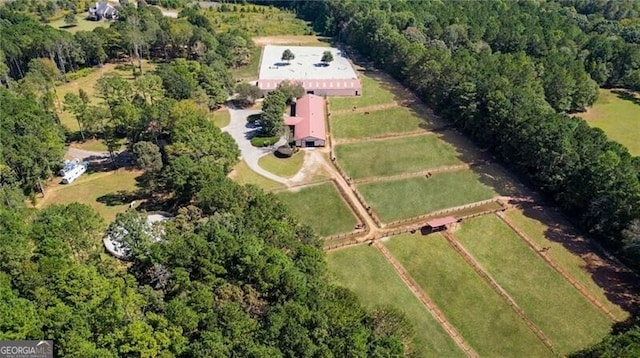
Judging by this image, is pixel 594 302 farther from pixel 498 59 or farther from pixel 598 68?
pixel 598 68

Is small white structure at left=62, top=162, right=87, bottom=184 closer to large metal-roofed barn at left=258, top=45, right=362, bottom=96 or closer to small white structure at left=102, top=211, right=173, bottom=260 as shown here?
small white structure at left=102, top=211, right=173, bottom=260

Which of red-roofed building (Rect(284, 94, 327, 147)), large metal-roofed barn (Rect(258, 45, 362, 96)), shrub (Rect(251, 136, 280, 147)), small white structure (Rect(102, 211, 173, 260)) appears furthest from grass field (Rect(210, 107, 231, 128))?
small white structure (Rect(102, 211, 173, 260))

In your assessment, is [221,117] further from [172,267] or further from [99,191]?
[172,267]

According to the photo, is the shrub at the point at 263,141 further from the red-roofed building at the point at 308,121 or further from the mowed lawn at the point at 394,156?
the mowed lawn at the point at 394,156

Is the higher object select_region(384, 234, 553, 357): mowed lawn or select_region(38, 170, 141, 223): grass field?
select_region(384, 234, 553, 357): mowed lawn

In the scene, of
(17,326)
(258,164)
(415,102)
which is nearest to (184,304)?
(17,326)

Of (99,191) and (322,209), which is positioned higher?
(322,209)

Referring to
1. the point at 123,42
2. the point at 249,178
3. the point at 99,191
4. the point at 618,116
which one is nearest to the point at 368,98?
the point at 249,178
